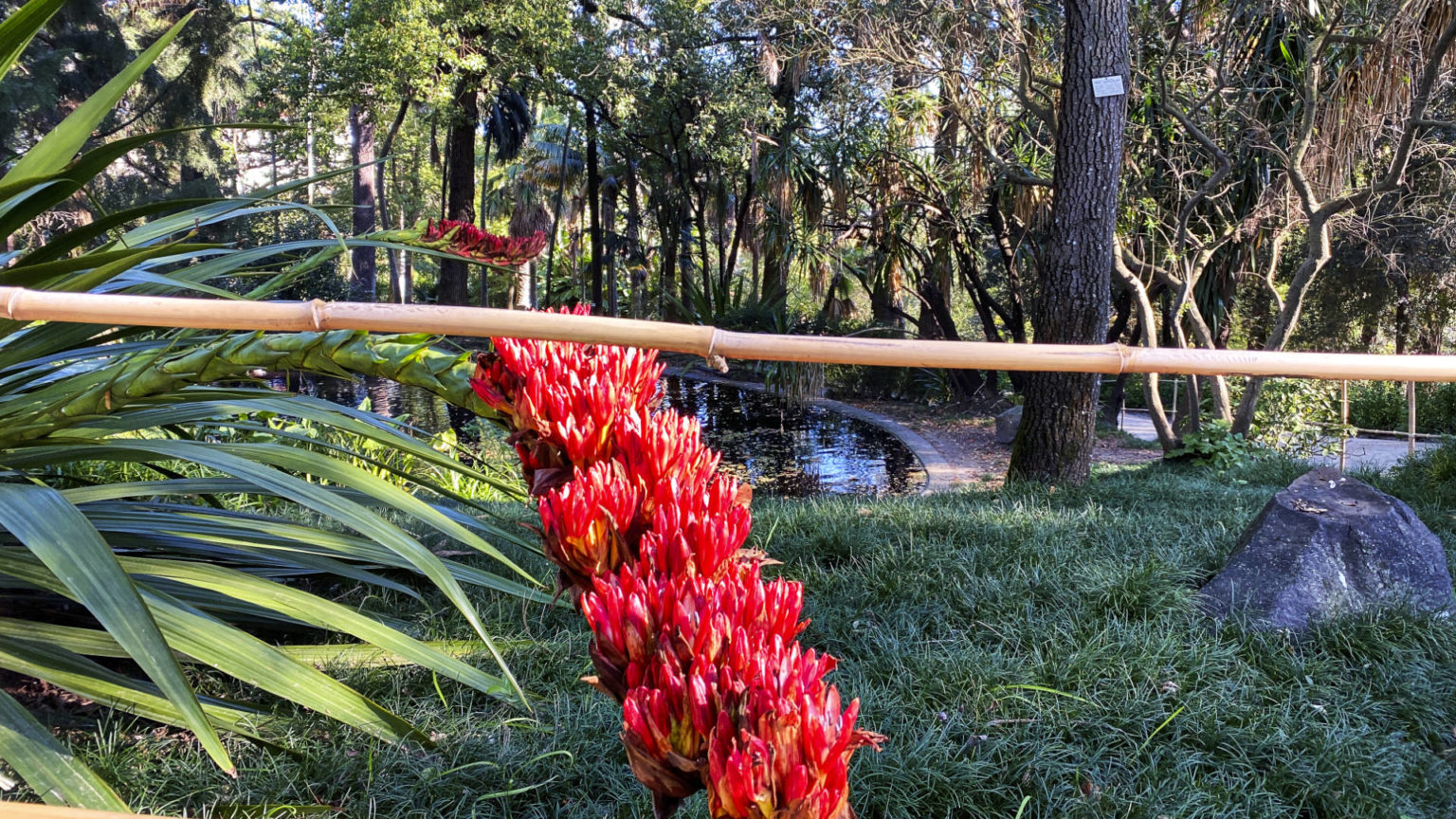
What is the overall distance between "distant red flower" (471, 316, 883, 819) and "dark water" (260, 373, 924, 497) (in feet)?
18.3

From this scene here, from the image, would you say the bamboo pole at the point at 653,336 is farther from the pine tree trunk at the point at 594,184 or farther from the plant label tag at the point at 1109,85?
the pine tree trunk at the point at 594,184

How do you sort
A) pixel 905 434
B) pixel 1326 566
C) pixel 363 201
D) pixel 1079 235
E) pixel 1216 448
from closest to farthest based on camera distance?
pixel 1326 566 < pixel 1079 235 < pixel 1216 448 < pixel 905 434 < pixel 363 201

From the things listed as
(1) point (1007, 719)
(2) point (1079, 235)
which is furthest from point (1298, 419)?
(1) point (1007, 719)

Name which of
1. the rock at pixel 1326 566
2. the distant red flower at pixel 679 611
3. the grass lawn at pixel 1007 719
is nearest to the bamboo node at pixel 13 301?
the distant red flower at pixel 679 611

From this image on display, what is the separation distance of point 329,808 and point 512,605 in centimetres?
102

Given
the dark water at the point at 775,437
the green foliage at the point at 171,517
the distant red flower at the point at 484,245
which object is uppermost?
the distant red flower at the point at 484,245

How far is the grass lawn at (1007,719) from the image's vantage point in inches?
58.8

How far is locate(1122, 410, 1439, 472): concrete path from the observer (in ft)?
23.9

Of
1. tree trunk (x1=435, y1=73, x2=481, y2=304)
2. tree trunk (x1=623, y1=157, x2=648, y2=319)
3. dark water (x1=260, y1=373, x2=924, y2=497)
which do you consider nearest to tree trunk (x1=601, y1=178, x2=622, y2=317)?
tree trunk (x1=623, y1=157, x2=648, y2=319)

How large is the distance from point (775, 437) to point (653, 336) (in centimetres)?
994

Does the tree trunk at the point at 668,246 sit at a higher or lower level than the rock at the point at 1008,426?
higher

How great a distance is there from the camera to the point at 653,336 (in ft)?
2.94

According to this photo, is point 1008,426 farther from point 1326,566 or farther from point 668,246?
point 668,246

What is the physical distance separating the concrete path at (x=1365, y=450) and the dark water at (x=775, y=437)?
11.5 ft
